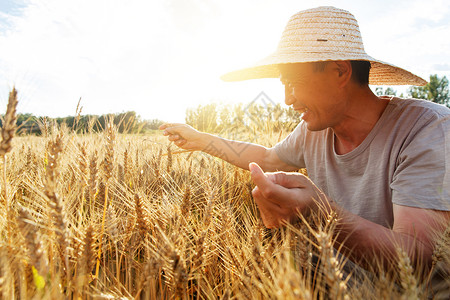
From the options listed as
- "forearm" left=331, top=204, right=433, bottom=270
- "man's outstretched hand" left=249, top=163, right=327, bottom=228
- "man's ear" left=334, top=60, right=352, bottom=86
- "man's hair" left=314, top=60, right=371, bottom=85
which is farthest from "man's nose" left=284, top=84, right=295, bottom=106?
"forearm" left=331, top=204, right=433, bottom=270

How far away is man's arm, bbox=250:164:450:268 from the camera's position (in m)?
1.07

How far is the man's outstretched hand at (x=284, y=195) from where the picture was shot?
1.19m

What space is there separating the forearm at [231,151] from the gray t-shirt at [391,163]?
1.40 feet

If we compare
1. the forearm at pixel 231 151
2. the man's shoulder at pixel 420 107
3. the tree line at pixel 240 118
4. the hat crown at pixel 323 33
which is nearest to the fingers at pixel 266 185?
the hat crown at pixel 323 33

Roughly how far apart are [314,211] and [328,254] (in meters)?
0.56

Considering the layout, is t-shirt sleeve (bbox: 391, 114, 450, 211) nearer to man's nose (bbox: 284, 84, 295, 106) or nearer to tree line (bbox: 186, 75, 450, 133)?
man's nose (bbox: 284, 84, 295, 106)

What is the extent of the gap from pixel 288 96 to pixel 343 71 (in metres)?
0.33

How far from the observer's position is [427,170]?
1199 millimetres

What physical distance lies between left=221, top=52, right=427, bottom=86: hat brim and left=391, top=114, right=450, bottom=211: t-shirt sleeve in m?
0.46

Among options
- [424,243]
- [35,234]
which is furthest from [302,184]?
[35,234]

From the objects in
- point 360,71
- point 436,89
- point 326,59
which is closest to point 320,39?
point 326,59

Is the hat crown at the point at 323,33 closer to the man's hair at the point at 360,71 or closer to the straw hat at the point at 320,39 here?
the straw hat at the point at 320,39

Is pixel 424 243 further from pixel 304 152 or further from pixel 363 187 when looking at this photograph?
pixel 304 152

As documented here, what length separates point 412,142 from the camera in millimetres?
1318
